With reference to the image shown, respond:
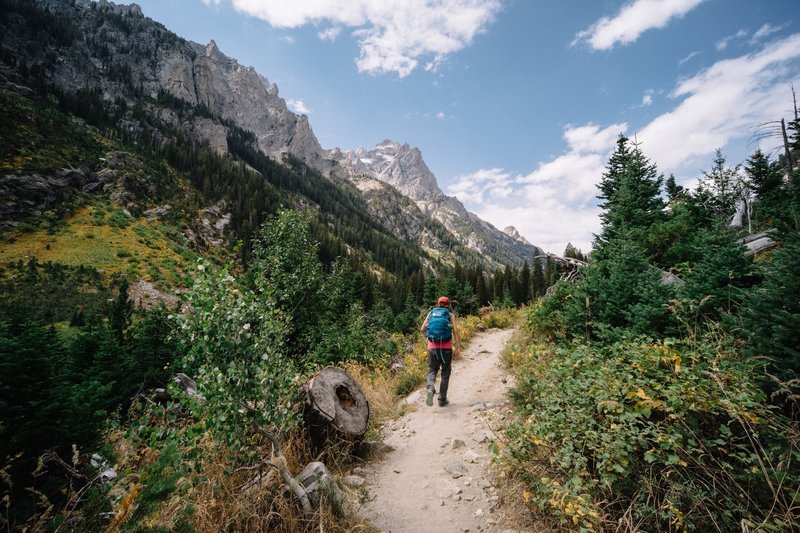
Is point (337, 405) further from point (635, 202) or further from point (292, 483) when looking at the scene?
point (635, 202)

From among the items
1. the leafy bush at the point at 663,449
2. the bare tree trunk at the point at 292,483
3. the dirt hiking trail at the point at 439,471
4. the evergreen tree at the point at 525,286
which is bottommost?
the dirt hiking trail at the point at 439,471

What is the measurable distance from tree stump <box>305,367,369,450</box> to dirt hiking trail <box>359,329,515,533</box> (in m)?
0.73

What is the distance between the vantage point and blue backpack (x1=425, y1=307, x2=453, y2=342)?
754 cm

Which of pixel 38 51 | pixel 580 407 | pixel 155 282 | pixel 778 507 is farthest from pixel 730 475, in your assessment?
pixel 38 51

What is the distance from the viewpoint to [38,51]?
3607 inches

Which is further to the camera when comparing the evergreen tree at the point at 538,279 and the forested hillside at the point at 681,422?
the evergreen tree at the point at 538,279

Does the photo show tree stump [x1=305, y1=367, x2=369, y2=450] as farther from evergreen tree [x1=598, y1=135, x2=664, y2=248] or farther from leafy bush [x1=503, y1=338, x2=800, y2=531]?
evergreen tree [x1=598, y1=135, x2=664, y2=248]

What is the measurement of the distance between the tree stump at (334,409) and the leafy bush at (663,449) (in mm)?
2572

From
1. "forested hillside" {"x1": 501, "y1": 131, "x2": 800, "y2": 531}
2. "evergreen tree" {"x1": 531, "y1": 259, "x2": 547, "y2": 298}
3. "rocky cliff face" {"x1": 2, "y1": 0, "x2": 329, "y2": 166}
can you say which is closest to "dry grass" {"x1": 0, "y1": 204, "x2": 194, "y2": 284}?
"forested hillside" {"x1": 501, "y1": 131, "x2": 800, "y2": 531}

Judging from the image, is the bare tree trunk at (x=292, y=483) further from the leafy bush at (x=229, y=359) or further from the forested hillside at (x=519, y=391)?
the leafy bush at (x=229, y=359)

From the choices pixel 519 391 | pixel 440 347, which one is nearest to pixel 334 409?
pixel 440 347

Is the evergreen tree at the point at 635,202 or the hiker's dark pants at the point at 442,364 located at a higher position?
the evergreen tree at the point at 635,202

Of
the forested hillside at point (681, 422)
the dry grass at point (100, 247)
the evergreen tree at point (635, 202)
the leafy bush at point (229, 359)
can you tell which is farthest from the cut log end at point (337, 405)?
the dry grass at point (100, 247)

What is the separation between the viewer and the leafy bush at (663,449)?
2.87 metres
